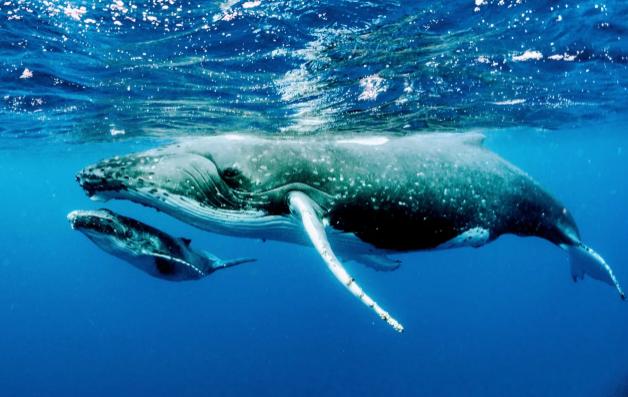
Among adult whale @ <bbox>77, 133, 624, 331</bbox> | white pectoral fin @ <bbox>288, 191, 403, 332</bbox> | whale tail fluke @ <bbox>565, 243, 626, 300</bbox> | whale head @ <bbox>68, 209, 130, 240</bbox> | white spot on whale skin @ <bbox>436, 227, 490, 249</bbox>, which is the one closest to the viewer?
white pectoral fin @ <bbox>288, 191, 403, 332</bbox>

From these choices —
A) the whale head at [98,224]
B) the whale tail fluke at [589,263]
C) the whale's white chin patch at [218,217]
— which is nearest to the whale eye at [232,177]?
the whale's white chin patch at [218,217]

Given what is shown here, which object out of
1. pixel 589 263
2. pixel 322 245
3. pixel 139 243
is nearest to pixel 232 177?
pixel 139 243

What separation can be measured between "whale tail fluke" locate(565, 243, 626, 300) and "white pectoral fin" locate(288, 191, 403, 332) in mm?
5446

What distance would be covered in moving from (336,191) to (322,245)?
1.38 m

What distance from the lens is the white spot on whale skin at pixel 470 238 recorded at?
5.96 m

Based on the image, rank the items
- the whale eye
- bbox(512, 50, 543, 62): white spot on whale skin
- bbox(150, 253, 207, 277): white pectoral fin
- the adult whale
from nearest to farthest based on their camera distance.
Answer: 1. bbox(150, 253, 207, 277): white pectoral fin
2. the adult whale
3. the whale eye
4. bbox(512, 50, 543, 62): white spot on whale skin

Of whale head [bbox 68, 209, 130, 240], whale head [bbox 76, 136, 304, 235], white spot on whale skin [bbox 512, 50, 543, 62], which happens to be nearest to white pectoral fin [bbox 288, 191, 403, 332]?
whale head [bbox 76, 136, 304, 235]

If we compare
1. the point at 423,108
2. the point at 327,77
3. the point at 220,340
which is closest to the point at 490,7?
the point at 327,77

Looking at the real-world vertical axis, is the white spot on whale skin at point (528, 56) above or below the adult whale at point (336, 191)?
above

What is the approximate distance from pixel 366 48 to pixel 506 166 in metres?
4.62

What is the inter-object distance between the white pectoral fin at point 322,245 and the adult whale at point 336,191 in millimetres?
12

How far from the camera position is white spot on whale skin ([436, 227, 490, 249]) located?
5.96 m

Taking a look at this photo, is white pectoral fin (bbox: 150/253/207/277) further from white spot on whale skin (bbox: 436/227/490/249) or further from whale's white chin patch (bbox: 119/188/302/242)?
white spot on whale skin (bbox: 436/227/490/249)

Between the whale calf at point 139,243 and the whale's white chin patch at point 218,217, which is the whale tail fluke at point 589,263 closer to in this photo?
the whale's white chin patch at point 218,217
